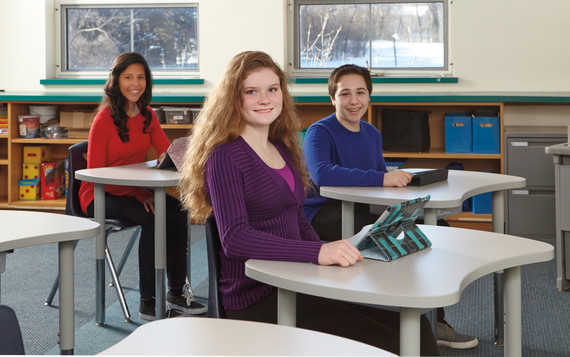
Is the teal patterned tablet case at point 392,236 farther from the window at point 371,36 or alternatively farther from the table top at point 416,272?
the window at point 371,36

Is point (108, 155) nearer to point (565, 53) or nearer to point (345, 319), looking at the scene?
point (345, 319)

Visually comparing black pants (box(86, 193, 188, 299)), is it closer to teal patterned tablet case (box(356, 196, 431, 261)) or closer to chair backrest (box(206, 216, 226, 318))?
chair backrest (box(206, 216, 226, 318))

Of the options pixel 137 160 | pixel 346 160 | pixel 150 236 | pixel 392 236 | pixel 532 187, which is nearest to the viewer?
pixel 392 236

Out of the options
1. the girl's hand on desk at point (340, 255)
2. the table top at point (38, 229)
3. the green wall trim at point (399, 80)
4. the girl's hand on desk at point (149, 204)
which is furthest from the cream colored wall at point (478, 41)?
the girl's hand on desk at point (340, 255)

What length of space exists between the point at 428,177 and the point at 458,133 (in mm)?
2529

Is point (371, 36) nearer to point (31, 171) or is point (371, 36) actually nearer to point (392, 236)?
point (31, 171)

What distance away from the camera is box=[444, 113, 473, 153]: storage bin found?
18.0ft

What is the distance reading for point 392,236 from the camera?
1.89m

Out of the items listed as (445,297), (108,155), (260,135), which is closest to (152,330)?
(445,297)

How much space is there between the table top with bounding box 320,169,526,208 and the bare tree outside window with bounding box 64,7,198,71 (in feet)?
11.9

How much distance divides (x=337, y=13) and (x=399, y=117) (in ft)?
3.69

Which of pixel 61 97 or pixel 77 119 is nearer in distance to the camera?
pixel 61 97

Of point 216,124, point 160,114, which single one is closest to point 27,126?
point 160,114

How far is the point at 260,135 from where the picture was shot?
6.97 ft
